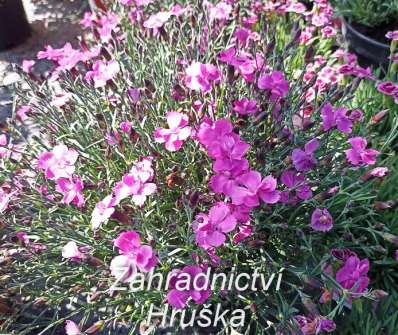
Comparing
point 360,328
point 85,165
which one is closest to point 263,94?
point 85,165

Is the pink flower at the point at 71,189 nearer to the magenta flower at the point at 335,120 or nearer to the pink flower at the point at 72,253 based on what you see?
the pink flower at the point at 72,253

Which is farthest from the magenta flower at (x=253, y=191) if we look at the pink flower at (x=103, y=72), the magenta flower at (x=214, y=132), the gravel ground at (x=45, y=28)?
the gravel ground at (x=45, y=28)

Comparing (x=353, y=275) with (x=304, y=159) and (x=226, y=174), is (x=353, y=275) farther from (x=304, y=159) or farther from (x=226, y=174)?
(x=226, y=174)

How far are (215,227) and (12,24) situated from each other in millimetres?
3117

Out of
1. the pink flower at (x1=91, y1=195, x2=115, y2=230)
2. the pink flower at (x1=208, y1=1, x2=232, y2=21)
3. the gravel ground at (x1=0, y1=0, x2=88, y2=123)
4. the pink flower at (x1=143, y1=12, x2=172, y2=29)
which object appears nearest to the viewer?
the pink flower at (x1=91, y1=195, x2=115, y2=230)

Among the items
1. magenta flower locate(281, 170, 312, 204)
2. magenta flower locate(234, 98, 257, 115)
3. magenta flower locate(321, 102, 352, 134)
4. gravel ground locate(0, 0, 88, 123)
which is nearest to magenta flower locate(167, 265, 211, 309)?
magenta flower locate(281, 170, 312, 204)

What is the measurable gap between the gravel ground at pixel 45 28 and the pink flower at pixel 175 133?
2.17 metres

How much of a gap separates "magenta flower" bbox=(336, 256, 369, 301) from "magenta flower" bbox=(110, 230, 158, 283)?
543mm

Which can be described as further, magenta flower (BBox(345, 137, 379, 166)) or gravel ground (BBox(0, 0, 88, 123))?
gravel ground (BBox(0, 0, 88, 123))

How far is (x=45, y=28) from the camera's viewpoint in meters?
4.01

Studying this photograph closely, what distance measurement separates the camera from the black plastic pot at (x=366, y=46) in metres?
2.76

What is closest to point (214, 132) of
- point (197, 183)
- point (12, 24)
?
point (197, 183)

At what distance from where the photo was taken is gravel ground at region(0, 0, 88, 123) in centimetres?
366

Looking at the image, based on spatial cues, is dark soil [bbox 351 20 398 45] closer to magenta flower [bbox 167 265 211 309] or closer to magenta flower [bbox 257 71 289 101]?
magenta flower [bbox 257 71 289 101]
